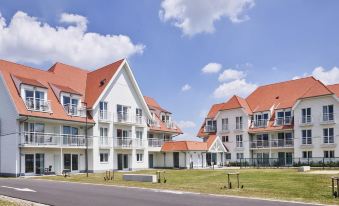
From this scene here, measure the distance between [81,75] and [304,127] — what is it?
2926 cm

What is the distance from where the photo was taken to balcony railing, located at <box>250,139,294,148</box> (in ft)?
176

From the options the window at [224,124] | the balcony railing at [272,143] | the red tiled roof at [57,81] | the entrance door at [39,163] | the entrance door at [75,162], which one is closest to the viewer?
the red tiled roof at [57,81]

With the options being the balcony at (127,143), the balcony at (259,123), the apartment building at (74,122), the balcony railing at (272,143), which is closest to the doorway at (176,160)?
the apartment building at (74,122)

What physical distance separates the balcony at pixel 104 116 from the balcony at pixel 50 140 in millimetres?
2969

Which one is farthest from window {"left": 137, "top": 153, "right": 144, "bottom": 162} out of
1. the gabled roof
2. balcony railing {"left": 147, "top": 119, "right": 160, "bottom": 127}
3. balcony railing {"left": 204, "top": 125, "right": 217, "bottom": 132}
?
balcony railing {"left": 204, "top": 125, "right": 217, "bottom": 132}

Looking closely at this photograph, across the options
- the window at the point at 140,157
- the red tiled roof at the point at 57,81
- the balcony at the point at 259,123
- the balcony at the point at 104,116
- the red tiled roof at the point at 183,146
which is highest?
the red tiled roof at the point at 57,81

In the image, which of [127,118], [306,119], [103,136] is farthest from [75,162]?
[306,119]

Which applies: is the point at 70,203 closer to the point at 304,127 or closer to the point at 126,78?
the point at 126,78

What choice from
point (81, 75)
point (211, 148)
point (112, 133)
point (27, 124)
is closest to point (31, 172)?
point (27, 124)

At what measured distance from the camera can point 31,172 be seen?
3591 cm

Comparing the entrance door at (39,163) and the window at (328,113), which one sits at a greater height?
the window at (328,113)

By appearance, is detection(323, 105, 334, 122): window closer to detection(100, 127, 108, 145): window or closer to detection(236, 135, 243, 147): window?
detection(236, 135, 243, 147): window

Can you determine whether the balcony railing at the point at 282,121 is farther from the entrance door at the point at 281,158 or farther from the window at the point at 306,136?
the entrance door at the point at 281,158

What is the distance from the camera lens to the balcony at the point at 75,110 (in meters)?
40.0
